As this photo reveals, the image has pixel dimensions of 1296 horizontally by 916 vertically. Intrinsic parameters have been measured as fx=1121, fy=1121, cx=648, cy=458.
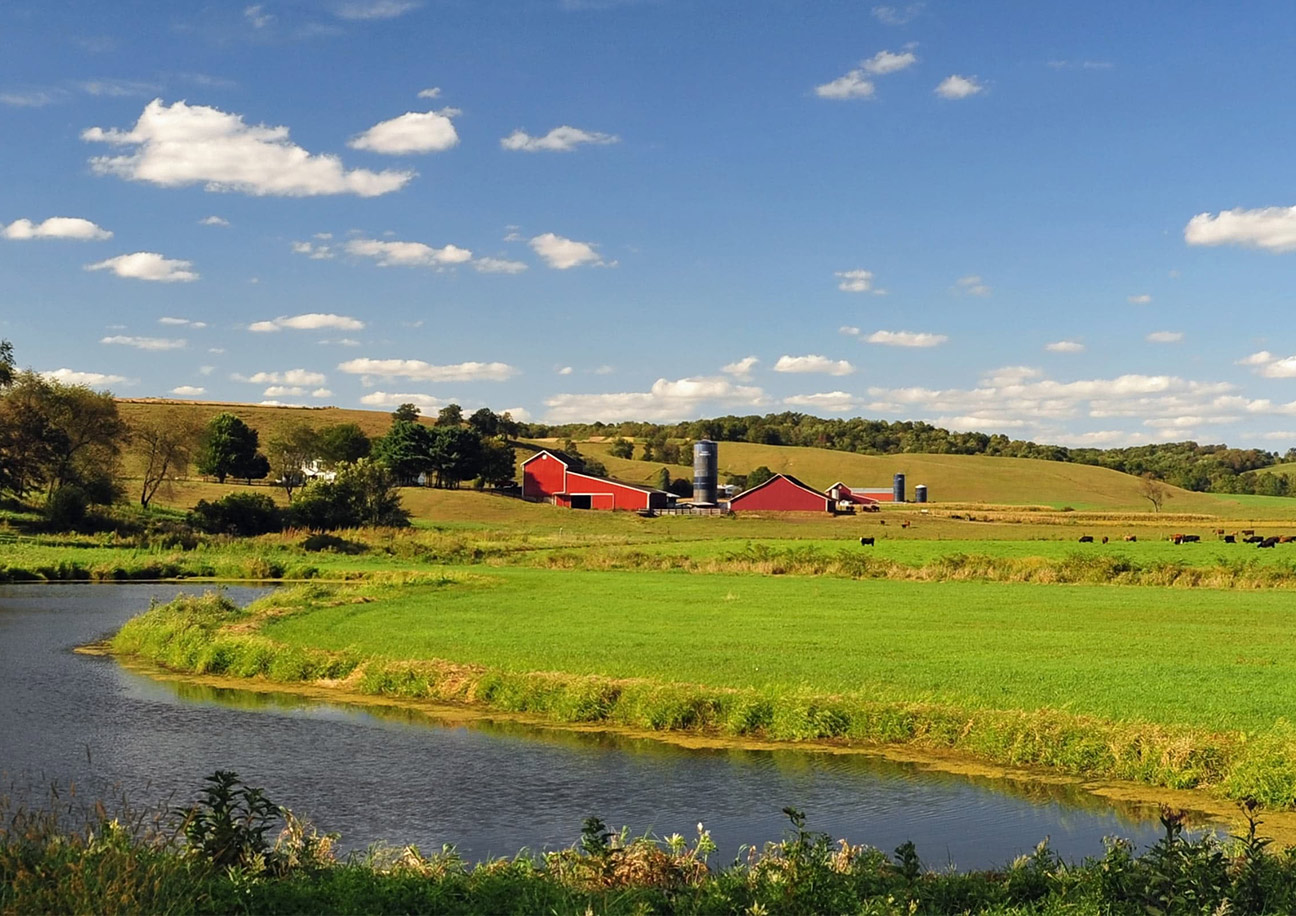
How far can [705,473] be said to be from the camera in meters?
144

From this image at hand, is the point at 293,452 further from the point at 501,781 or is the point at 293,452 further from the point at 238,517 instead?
the point at 501,781

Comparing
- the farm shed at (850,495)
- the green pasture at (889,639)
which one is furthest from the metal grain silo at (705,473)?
the green pasture at (889,639)

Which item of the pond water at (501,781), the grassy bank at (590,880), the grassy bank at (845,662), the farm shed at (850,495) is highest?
the farm shed at (850,495)

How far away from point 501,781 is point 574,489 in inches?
4773

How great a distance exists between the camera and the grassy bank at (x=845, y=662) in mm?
22734

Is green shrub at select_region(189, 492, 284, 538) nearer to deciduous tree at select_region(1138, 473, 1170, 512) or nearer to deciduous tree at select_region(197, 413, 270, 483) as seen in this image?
deciduous tree at select_region(197, 413, 270, 483)

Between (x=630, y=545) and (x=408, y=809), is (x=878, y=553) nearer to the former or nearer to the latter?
(x=630, y=545)

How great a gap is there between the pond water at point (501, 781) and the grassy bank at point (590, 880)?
3.25 metres

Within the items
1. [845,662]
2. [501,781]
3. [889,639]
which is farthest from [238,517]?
[501,781]

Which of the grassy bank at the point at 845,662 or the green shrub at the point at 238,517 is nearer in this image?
the grassy bank at the point at 845,662

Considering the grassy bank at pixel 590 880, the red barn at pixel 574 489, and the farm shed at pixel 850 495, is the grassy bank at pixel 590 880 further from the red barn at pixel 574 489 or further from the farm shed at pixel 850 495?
the farm shed at pixel 850 495

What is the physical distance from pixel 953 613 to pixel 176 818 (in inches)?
1289

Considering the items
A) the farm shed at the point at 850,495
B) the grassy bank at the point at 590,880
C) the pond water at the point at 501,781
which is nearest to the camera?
the grassy bank at the point at 590,880

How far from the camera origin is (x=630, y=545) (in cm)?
8456
